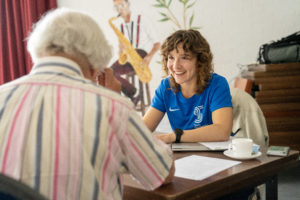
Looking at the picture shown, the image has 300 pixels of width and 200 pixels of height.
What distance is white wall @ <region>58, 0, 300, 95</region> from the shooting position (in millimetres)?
3102

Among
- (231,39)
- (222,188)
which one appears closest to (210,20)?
(231,39)

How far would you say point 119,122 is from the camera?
822 millimetres

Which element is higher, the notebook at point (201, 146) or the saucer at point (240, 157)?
the saucer at point (240, 157)

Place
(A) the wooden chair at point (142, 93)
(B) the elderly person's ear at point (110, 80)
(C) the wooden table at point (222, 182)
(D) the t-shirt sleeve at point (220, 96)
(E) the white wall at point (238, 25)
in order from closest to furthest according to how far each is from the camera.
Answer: (C) the wooden table at point (222, 182) → (B) the elderly person's ear at point (110, 80) → (D) the t-shirt sleeve at point (220, 96) → (E) the white wall at point (238, 25) → (A) the wooden chair at point (142, 93)

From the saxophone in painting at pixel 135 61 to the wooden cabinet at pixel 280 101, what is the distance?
132 centimetres

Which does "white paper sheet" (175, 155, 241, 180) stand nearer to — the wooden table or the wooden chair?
the wooden table

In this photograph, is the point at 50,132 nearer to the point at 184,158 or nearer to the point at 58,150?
the point at 58,150

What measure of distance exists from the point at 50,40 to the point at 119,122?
0.93ft

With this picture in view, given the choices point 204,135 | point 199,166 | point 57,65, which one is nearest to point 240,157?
point 199,166

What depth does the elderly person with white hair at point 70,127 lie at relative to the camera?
2.51ft

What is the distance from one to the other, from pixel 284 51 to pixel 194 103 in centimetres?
126

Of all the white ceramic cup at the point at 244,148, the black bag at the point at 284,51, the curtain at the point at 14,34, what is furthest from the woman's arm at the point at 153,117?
the curtain at the point at 14,34

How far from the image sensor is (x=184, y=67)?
200cm

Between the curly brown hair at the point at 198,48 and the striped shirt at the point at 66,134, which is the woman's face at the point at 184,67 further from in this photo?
the striped shirt at the point at 66,134
